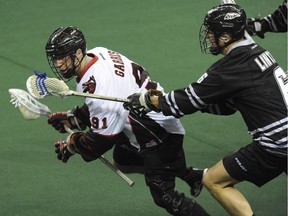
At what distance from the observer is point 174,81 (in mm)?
7285

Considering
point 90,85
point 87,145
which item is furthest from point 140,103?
point 87,145

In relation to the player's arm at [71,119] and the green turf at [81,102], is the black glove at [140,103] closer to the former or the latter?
the player's arm at [71,119]

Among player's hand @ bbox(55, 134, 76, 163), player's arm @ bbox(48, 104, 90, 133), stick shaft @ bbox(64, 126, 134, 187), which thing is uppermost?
player's arm @ bbox(48, 104, 90, 133)

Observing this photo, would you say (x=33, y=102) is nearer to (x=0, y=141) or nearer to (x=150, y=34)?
(x=0, y=141)

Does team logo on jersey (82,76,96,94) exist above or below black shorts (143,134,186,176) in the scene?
above

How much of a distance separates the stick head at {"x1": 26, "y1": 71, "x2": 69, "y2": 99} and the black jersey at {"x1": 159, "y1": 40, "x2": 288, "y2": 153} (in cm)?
76

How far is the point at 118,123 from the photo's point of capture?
4445mm

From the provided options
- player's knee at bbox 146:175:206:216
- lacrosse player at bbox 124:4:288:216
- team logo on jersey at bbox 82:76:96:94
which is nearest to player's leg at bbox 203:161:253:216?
lacrosse player at bbox 124:4:288:216

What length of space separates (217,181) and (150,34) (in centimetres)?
429

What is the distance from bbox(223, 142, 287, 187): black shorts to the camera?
427 centimetres

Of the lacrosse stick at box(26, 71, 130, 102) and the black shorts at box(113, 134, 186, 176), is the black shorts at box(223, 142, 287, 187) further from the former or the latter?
the lacrosse stick at box(26, 71, 130, 102)

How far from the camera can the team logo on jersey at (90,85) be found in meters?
4.38

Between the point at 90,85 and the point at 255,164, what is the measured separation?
106 cm

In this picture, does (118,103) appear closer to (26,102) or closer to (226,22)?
(26,102)
